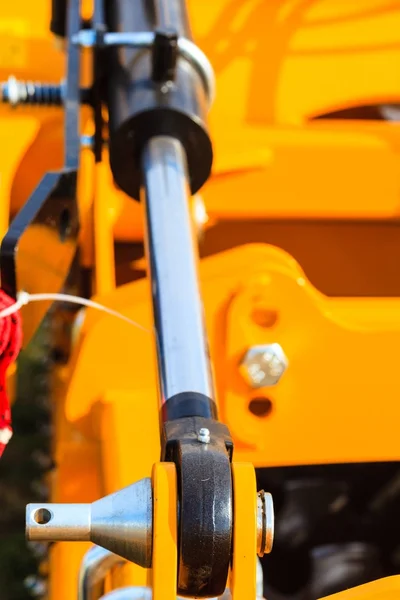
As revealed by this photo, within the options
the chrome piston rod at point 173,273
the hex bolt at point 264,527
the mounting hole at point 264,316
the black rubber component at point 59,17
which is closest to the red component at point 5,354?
the chrome piston rod at point 173,273

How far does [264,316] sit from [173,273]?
0.26 metres

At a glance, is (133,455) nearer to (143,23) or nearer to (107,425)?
(107,425)

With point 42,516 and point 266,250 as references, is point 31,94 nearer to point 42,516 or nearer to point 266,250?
point 266,250

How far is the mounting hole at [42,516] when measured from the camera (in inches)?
19.4

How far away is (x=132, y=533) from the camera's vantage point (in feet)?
1.62

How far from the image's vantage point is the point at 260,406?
37.6 inches

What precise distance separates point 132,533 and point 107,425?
0.40 m

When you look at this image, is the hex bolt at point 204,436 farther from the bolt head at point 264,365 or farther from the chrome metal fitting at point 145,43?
the chrome metal fitting at point 145,43

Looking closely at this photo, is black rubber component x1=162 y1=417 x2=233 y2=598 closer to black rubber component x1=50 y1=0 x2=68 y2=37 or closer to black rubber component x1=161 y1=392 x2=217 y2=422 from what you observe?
black rubber component x1=161 y1=392 x2=217 y2=422

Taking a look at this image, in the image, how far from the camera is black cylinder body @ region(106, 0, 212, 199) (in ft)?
2.82

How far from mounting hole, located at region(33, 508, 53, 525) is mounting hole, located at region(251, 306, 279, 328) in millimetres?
496

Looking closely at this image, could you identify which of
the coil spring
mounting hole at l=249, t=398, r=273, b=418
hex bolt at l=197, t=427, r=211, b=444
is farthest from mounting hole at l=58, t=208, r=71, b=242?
hex bolt at l=197, t=427, r=211, b=444

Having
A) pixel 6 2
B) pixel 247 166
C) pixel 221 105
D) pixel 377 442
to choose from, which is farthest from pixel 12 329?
pixel 6 2

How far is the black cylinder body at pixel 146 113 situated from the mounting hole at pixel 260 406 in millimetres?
288
